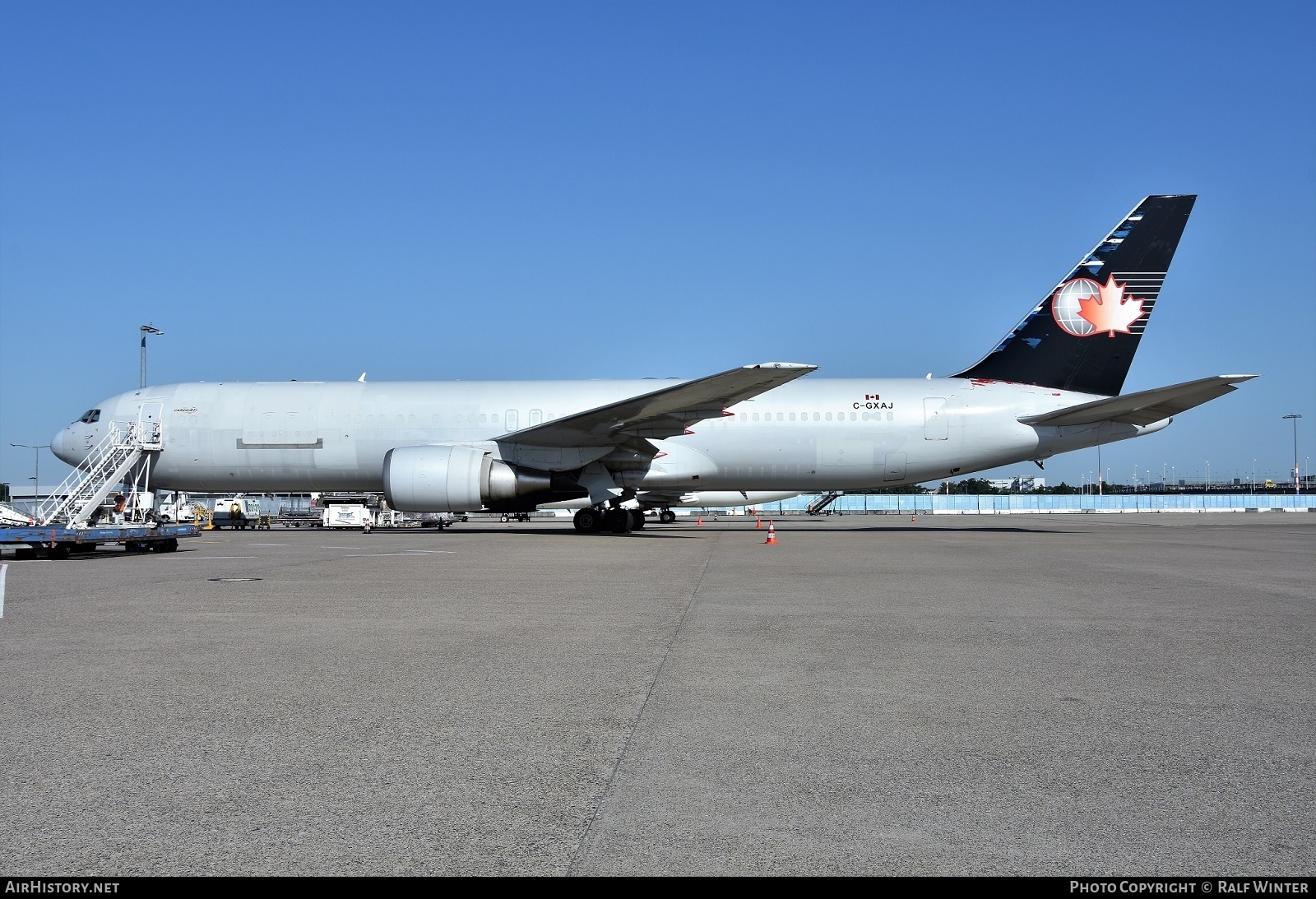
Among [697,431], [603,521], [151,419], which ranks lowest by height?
[603,521]

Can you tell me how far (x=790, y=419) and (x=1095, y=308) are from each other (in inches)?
299

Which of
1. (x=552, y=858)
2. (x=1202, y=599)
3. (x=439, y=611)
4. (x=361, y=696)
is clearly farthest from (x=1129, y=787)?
(x=1202, y=599)

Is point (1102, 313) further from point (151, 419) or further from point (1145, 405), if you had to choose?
point (151, 419)

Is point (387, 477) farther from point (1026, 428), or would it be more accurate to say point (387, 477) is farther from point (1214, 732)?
point (1214, 732)

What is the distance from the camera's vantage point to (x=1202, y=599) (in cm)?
916

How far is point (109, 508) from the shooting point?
21219 mm

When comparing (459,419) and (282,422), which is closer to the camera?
(459,419)

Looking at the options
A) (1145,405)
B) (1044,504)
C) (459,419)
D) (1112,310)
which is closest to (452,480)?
(459,419)

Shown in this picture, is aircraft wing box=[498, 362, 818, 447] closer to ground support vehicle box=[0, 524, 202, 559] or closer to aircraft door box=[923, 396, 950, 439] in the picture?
aircraft door box=[923, 396, 950, 439]

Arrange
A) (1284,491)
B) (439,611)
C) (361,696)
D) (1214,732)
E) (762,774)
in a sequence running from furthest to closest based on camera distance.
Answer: (1284,491)
(439,611)
(361,696)
(1214,732)
(762,774)

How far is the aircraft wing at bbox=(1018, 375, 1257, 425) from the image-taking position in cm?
1967

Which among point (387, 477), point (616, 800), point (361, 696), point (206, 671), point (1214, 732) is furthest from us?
point (387, 477)

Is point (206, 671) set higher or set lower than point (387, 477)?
lower

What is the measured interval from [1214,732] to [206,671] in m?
4.97
